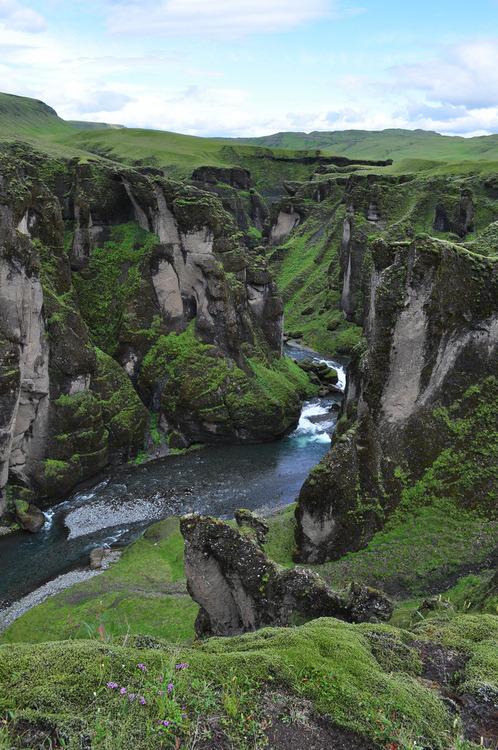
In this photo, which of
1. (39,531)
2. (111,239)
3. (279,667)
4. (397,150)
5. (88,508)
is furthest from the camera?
(397,150)

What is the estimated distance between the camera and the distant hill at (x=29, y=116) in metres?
133

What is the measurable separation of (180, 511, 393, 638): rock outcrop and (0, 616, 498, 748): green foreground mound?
3.76 m

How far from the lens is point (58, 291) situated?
34312mm

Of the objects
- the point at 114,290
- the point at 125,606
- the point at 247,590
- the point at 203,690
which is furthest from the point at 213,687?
the point at 114,290

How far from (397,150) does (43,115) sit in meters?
124

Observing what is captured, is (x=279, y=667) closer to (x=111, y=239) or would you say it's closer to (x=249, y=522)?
(x=249, y=522)

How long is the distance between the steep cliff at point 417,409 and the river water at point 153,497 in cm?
1178

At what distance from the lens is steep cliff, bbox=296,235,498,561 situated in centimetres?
1897

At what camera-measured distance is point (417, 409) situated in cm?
2005

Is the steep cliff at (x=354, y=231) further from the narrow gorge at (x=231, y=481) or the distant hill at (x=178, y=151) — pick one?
the distant hill at (x=178, y=151)

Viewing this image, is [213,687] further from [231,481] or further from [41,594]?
[231,481]

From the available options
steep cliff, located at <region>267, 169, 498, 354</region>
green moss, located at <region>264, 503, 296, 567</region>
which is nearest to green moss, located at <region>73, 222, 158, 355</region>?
green moss, located at <region>264, 503, 296, 567</region>

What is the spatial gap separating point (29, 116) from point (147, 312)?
141182 millimetres

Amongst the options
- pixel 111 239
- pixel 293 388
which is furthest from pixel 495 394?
pixel 111 239
